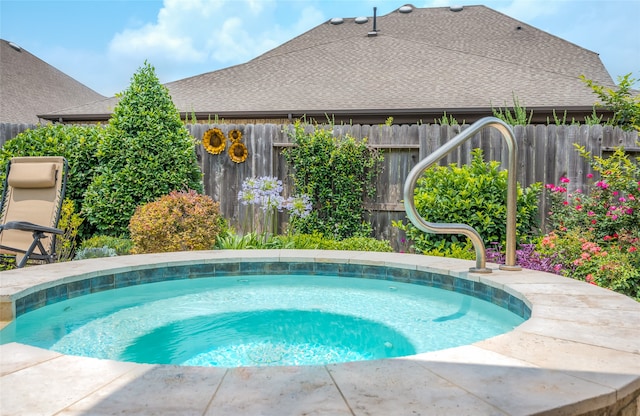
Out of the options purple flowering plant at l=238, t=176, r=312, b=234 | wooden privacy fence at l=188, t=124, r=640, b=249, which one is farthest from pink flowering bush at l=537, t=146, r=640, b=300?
purple flowering plant at l=238, t=176, r=312, b=234

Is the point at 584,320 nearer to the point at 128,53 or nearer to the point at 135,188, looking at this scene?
the point at 135,188

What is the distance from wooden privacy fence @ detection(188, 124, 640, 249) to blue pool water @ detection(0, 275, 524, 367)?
8.71 feet

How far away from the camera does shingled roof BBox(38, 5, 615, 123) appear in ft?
32.4

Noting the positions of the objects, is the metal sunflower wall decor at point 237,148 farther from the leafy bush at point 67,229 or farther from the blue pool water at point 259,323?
the blue pool water at point 259,323

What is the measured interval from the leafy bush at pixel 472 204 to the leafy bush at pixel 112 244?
362 cm

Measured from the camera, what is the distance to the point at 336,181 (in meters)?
6.98

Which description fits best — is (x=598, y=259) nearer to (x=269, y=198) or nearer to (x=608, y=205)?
(x=608, y=205)

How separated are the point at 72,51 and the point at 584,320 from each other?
86.1ft

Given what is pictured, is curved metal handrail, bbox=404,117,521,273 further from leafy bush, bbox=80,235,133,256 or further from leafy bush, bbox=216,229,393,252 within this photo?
leafy bush, bbox=80,235,133,256

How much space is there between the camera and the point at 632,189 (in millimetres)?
4648

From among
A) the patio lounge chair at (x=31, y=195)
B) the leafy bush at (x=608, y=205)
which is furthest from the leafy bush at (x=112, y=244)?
the leafy bush at (x=608, y=205)

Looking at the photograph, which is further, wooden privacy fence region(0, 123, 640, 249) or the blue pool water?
wooden privacy fence region(0, 123, 640, 249)

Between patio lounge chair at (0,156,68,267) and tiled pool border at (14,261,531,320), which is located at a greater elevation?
patio lounge chair at (0,156,68,267)

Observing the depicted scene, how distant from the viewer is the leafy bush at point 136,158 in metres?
6.34
